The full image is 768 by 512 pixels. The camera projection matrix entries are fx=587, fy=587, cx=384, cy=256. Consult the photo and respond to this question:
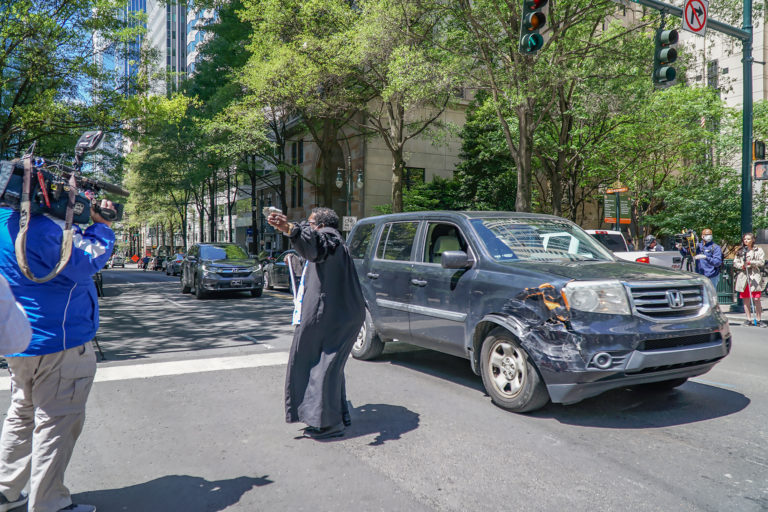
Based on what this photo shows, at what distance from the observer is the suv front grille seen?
4652 millimetres

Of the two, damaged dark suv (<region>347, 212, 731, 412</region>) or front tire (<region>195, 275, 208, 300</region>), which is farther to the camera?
front tire (<region>195, 275, 208, 300</region>)

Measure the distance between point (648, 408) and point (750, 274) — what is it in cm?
766

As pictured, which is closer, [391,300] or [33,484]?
[33,484]

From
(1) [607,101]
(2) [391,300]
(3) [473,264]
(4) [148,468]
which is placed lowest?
(4) [148,468]

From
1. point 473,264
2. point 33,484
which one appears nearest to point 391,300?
point 473,264

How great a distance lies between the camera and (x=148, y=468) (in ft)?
13.1

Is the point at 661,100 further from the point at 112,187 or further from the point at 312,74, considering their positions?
the point at 112,187

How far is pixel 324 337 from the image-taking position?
447 centimetres

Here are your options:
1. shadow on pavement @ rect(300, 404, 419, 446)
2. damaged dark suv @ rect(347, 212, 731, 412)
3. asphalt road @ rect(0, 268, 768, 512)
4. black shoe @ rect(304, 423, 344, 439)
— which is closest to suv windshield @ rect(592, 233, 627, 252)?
asphalt road @ rect(0, 268, 768, 512)

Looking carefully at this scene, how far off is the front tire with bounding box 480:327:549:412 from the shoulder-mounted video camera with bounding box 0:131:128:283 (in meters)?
3.26

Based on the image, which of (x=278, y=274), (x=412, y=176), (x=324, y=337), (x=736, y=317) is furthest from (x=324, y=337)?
(x=412, y=176)

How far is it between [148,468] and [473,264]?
3.25m

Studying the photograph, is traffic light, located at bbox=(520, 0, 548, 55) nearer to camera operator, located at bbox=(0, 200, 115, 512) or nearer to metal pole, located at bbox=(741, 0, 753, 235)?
metal pole, located at bbox=(741, 0, 753, 235)

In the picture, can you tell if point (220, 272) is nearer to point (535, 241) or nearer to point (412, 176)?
point (535, 241)
